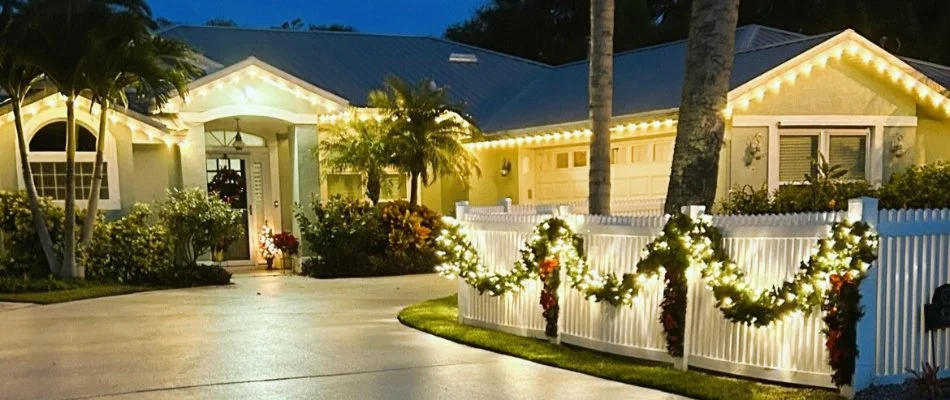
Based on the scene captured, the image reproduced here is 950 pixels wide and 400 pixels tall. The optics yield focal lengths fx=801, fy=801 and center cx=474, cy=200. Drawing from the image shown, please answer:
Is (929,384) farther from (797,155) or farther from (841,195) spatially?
(797,155)

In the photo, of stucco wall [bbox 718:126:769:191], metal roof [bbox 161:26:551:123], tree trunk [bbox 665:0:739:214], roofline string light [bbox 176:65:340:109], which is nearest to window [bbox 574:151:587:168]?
metal roof [bbox 161:26:551:123]

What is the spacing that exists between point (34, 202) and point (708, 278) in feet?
34.9

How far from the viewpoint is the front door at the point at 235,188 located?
53.4ft

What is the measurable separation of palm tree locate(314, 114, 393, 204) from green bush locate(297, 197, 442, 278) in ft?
2.32

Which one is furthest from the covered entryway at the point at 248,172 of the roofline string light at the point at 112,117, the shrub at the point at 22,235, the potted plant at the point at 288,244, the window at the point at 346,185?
the shrub at the point at 22,235

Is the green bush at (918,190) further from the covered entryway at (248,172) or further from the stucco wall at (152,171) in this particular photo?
the stucco wall at (152,171)

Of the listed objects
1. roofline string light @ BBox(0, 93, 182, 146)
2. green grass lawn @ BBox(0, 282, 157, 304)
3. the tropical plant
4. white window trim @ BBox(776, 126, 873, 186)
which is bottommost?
A: green grass lawn @ BBox(0, 282, 157, 304)

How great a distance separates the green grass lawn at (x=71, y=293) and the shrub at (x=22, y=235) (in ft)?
3.28

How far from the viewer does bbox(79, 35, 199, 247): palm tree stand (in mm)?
11977

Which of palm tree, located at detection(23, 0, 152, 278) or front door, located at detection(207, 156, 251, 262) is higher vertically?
palm tree, located at detection(23, 0, 152, 278)

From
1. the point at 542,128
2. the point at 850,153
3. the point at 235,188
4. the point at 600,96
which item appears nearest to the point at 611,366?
the point at 600,96

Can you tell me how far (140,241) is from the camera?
13289 mm

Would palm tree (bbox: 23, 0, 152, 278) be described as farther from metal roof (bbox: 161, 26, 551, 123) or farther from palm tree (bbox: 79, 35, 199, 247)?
metal roof (bbox: 161, 26, 551, 123)

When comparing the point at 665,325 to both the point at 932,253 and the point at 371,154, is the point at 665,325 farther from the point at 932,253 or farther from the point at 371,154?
the point at 371,154
